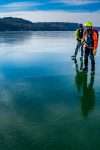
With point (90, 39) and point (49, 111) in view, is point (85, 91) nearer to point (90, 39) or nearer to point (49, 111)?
point (49, 111)

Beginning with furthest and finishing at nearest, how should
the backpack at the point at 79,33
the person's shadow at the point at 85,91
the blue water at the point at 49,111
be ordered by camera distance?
the backpack at the point at 79,33, the person's shadow at the point at 85,91, the blue water at the point at 49,111

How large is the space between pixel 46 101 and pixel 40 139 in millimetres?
3059

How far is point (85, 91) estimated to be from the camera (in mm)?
10867

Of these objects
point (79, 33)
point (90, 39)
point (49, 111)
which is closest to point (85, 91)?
point (49, 111)

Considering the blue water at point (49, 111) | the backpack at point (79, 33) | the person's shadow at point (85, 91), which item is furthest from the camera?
the backpack at point (79, 33)

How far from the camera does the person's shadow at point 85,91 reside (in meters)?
8.70

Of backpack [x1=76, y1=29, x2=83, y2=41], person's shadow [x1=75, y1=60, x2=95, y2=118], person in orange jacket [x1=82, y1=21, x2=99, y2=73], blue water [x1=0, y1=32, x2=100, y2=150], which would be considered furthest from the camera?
backpack [x1=76, y1=29, x2=83, y2=41]

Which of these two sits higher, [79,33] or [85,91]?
[79,33]

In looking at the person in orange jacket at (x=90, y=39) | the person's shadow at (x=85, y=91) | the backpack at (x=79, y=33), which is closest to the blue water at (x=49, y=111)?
the person's shadow at (x=85, y=91)

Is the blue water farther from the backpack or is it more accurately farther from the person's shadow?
the backpack

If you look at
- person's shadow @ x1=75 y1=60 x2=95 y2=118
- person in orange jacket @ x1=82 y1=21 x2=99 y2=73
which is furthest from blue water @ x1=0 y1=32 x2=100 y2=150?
person in orange jacket @ x1=82 y1=21 x2=99 y2=73

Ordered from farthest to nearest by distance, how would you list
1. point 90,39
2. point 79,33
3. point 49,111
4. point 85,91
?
point 79,33 < point 90,39 < point 85,91 < point 49,111

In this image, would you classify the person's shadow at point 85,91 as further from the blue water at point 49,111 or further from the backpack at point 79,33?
the backpack at point 79,33

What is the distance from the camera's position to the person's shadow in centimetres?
870
